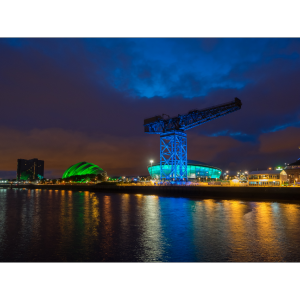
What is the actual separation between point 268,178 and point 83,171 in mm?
84403

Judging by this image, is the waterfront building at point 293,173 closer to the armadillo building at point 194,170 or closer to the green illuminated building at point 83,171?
the armadillo building at point 194,170

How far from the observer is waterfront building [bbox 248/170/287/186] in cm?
5130

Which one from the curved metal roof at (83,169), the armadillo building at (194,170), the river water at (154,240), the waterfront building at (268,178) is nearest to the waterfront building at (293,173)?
the waterfront building at (268,178)

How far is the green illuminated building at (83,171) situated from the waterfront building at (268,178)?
7615 centimetres

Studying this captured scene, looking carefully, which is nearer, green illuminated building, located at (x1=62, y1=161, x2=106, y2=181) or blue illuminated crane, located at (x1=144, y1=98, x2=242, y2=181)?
blue illuminated crane, located at (x1=144, y1=98, x2=242, y2=181)

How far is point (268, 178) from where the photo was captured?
182 feet

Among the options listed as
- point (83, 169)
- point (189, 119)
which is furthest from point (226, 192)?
point (83, 169)

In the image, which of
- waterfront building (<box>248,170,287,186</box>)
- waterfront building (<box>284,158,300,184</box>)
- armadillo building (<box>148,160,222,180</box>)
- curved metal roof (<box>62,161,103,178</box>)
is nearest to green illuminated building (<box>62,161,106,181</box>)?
curved metal roof (<box>62,161,103,178</box>)

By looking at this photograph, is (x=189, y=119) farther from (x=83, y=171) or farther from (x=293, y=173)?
(x=83, y=171)

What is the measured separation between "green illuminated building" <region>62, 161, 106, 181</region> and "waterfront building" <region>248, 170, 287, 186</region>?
76146mm

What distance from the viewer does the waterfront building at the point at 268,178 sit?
51300 mm

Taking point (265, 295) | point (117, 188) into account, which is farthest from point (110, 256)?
point (117, 188)

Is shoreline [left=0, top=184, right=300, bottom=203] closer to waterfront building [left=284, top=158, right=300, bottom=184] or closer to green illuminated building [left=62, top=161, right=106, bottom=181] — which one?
waterfront building [left=284, top=158, right=300, bottom=184]
